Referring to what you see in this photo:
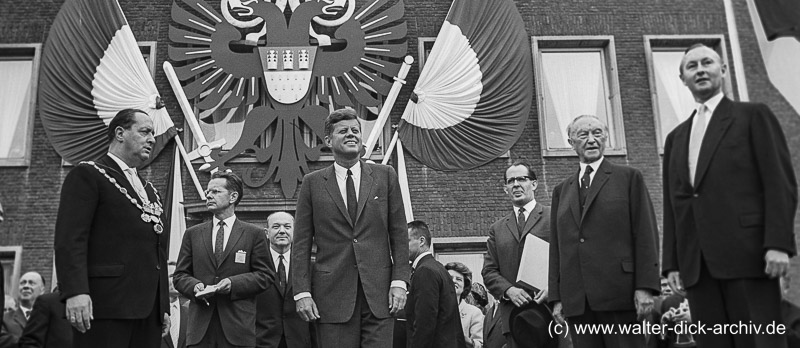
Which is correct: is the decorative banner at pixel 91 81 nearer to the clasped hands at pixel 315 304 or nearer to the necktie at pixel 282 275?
the necktie at pixel 282 275

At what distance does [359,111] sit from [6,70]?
219 inches

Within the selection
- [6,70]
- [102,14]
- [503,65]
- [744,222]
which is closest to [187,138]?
[102,14]

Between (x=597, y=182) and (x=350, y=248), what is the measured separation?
64.3 inches

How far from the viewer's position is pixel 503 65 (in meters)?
12.5

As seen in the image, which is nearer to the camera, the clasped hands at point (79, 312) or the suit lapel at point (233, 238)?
the clasped hands at point (79, 312)

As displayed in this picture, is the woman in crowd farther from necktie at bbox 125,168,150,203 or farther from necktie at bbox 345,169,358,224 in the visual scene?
necktie at bbox 125,168,150,203

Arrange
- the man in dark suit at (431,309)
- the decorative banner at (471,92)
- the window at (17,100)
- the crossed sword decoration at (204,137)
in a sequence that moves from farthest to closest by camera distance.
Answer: the window at (17,100) → the decorative banner at (471,92) → the crossed sword decoration at (204,137) → the man in dark suit at (431,309)

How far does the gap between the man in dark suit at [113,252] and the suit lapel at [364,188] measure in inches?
48.1

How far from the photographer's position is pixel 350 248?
5090 mm

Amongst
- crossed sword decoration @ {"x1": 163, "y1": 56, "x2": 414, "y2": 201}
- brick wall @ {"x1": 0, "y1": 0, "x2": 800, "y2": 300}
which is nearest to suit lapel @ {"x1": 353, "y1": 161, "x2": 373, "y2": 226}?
crossed sword decoration @ {"x1": 163, "y1": 56, "x2": 414, "y2": 201}

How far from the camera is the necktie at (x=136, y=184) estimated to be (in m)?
5.06

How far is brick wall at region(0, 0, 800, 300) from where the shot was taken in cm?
1205

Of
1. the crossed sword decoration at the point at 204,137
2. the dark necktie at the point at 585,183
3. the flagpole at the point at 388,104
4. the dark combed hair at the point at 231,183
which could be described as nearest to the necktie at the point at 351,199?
the dark necktie at the point at 585,183

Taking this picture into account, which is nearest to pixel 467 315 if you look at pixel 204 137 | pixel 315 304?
pixel 315 304
